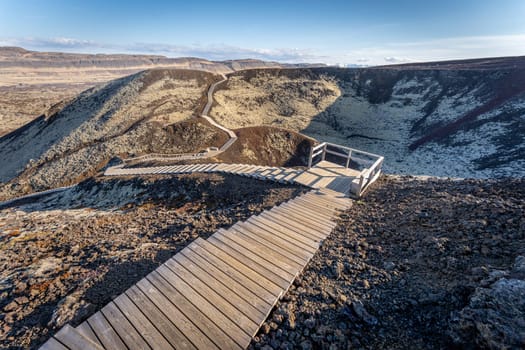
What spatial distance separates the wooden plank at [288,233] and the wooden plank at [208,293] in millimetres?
2241

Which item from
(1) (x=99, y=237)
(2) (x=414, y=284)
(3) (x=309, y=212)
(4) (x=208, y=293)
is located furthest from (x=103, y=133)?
(2) (x=414, y=284)

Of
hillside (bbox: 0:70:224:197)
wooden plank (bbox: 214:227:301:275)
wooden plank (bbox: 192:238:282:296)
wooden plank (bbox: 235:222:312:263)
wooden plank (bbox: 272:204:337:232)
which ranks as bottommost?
hillside (bbox: 0:70:224:197)

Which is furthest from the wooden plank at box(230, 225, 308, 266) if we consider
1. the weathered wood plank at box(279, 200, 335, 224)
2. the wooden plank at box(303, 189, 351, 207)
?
the wooden plank at box(303, 189, 351, 207)

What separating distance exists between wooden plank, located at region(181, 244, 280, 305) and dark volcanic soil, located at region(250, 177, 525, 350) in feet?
1.06

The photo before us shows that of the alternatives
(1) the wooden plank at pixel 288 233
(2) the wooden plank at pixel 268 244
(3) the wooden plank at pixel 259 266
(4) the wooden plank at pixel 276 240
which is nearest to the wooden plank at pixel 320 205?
(1) the wooden plank at pixel 288 233

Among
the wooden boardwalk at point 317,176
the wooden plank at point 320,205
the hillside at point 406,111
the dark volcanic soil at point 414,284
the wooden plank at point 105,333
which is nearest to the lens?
the dark volcanic soil at point 414,284

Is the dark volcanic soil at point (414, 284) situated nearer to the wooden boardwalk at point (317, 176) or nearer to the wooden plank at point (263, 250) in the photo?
the wooden plank at point (263, 250)

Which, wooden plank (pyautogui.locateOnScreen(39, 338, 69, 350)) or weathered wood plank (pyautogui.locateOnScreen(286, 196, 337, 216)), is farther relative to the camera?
weathered wood plank (pyautogui.locateOnScreen(286, 196, 337, 216))

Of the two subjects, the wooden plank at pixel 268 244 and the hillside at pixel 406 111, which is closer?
the wooden plank at pixel 268 244

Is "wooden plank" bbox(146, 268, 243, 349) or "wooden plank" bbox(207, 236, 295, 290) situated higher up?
"wooden plank" bbox(146, 268, 243, 349)

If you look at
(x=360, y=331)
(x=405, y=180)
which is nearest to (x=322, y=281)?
(x=360, y=331)

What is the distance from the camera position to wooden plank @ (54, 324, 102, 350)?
10.6 feet

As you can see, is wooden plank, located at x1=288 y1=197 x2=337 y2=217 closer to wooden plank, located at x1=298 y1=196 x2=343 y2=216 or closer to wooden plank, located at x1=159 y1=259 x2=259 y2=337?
wooden plank, located at x1=298 y1=196 x2=343 y2=216

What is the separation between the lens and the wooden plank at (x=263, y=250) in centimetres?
501
